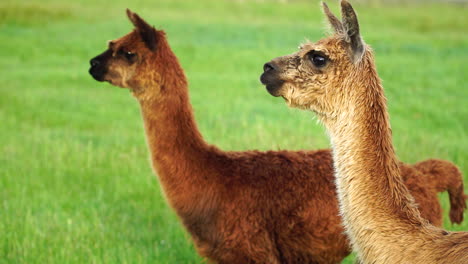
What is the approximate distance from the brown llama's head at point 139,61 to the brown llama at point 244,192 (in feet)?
0.07

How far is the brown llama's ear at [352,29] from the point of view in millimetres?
3197

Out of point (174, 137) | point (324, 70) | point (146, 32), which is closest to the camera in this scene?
point (324, 70)

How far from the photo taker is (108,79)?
5.27 metres

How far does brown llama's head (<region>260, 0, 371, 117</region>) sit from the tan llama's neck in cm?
6

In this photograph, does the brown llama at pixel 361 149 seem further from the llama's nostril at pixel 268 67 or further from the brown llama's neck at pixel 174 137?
the brown llama's neck at pixel 174 137

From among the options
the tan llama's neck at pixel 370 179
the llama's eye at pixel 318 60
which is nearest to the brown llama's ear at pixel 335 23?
the llama's eye at pixel 318 60

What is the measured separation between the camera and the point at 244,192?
468 centimetres

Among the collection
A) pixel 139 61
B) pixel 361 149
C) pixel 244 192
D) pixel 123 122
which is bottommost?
pixel 244 192

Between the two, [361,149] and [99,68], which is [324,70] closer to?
[361,149]

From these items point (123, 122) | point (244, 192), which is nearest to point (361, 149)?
point (244, 192)

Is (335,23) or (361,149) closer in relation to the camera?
(361,149)

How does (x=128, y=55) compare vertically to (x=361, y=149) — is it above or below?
above

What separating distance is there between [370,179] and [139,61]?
2571 millimetres

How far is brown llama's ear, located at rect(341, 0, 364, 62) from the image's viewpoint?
3.20 metres
